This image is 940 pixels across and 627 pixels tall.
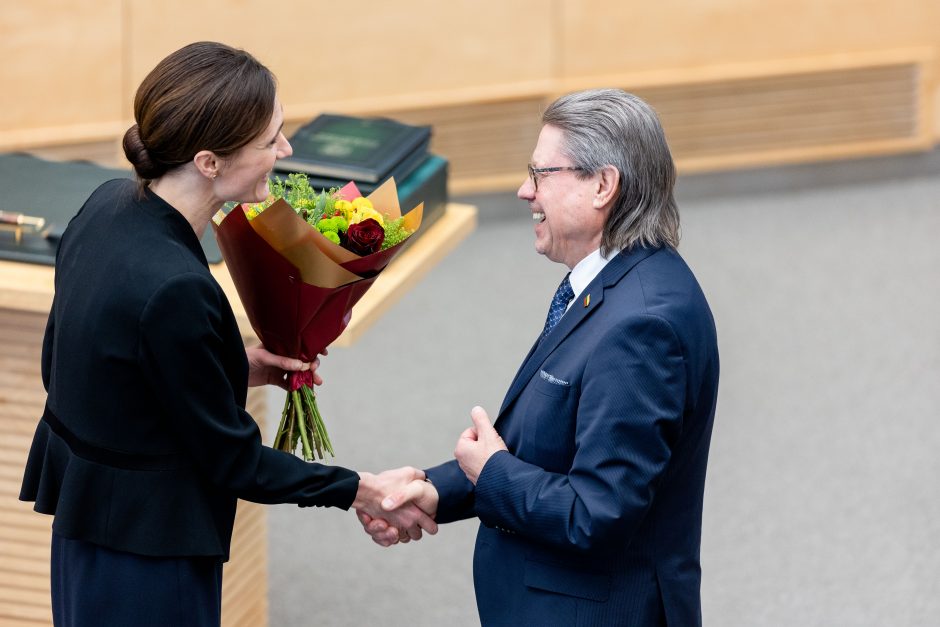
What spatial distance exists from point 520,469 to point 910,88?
555 cm

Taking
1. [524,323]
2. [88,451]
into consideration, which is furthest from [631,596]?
[524,323]

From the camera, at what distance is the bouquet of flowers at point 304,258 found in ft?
7.70

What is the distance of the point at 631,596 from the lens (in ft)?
7.34

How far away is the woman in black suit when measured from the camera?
6.70 feet

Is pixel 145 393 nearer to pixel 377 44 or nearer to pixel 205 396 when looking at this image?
pixel 205 396

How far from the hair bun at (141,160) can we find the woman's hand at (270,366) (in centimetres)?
57

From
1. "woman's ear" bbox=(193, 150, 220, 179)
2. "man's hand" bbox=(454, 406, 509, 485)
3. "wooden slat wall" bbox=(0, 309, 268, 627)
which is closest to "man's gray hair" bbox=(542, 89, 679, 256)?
"man's hand" bbox=(454, 406, 509, 485)

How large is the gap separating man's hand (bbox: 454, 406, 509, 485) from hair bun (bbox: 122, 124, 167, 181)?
2.21 ft

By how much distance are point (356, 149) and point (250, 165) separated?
137 centimetres

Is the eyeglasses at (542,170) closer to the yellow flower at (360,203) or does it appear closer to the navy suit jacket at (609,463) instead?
the navy suit jacket at (609,463)

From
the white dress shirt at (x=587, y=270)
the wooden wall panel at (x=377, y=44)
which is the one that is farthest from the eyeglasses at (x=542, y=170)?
the wooden wall panel at (x=377, y=44)

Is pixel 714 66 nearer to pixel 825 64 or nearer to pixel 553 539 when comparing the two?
pixel 825 64

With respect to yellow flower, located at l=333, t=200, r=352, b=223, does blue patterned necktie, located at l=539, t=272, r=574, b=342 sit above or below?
below

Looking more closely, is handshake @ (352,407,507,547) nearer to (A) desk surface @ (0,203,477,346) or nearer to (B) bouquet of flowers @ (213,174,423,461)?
(B) bouquet of flowers @ (213,174,423,461)
